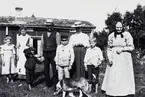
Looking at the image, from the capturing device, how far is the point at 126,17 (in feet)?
131

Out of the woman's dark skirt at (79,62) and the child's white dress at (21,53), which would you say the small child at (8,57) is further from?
the woman's dark skirt at (79,62)

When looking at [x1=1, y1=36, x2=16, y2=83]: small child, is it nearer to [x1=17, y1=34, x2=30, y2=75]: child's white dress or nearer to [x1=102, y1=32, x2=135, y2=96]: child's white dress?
[x1=17, y1=34, x2=30, y2=75]: child's white dress

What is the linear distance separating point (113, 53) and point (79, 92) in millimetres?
1701

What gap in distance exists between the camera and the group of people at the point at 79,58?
5879 mm

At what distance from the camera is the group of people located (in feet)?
19.3

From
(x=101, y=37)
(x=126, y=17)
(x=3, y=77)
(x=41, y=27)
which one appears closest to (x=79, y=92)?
(x=3, y=77)

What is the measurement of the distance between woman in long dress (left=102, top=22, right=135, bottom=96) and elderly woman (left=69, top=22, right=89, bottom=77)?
1.31m

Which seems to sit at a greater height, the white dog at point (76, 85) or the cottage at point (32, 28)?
the cottage at point (32, 28)

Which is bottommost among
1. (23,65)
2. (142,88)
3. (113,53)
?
(142,88)

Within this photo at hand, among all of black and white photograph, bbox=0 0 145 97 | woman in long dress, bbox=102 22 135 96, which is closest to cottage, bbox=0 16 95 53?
black and white photograph, bbox=0 0 145 97

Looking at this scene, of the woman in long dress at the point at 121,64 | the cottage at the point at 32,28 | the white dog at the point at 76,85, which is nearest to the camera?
the woman in long dress at the point at 121,64

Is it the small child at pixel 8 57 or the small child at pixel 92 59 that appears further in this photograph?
the small child at pixel 8 57

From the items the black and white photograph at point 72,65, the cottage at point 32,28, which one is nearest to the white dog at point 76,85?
the black and white photograph at point 72,65

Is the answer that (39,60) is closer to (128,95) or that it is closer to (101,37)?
(128,95)
